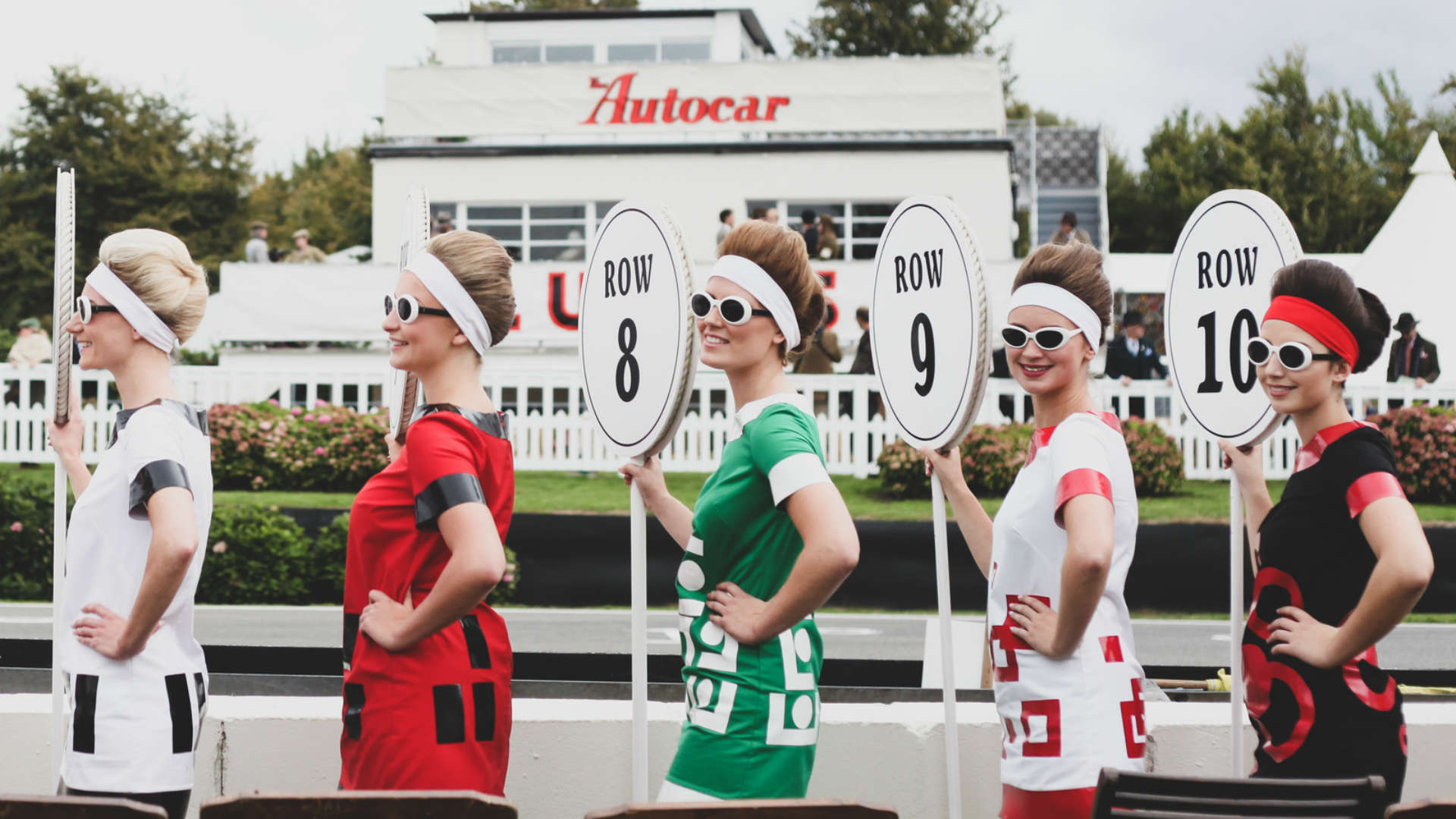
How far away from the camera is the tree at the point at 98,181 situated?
37688 millimetres

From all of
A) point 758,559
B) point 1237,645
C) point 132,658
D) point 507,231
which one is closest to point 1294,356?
point 1237,645

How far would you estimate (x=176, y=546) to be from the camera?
2.94 m

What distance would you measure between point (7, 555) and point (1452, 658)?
33.8 ft

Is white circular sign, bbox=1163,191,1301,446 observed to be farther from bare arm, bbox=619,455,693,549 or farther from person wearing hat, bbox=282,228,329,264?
person wearing hat, bbox=282,228,329,264

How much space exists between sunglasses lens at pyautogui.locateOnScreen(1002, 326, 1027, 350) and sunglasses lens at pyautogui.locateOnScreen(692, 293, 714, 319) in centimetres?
65

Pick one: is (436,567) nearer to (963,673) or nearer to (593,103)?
(963,673)

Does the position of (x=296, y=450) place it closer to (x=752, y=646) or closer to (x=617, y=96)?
(x=617, y=96)

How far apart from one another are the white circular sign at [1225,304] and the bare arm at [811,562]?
1423 millimetres

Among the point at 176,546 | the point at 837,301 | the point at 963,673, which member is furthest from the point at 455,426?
the point at 837,301

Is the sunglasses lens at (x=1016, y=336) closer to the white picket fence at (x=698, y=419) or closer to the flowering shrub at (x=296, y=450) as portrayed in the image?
the flowering shrub at (x=296, y=450)

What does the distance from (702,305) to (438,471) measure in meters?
0.68

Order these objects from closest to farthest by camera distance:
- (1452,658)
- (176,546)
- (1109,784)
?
(1109,784), (176,546), (1452,658)

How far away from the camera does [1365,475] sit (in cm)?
302

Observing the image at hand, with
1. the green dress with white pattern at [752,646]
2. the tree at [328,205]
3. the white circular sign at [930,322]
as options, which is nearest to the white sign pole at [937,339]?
the white circular sign at [930,322]
